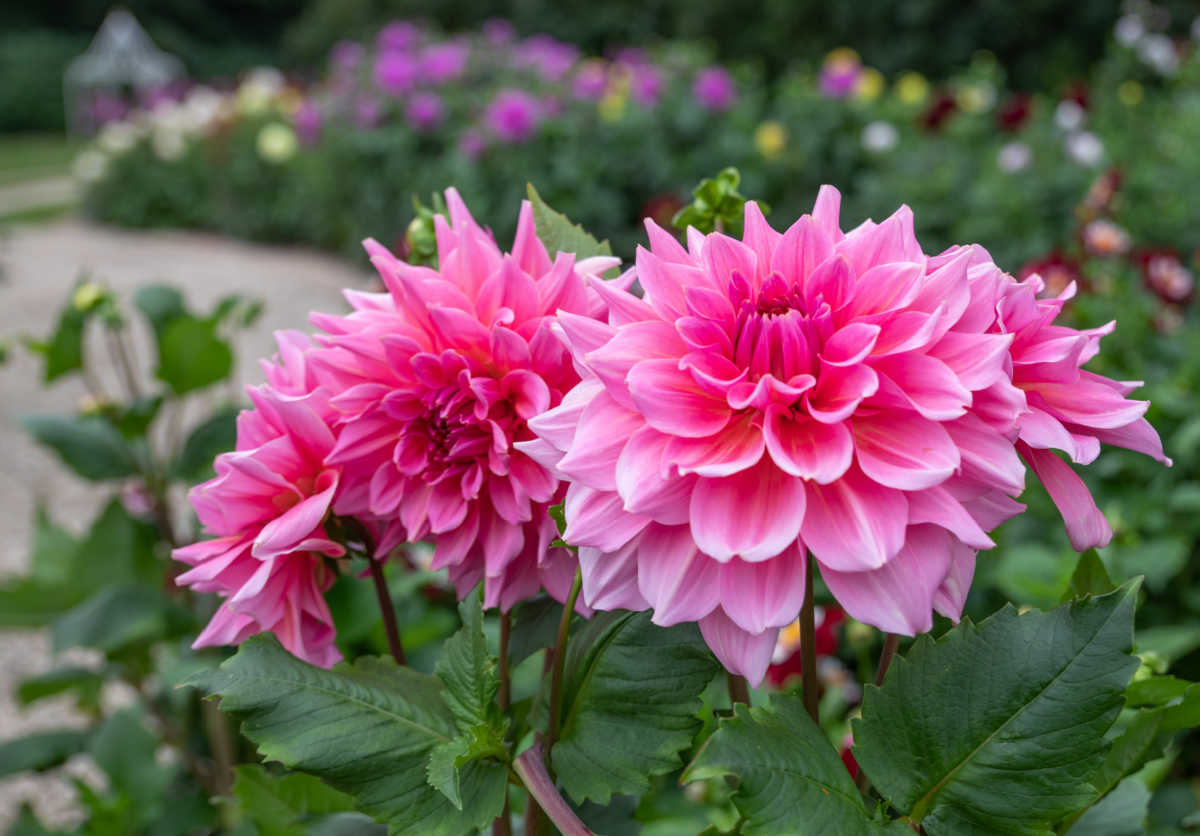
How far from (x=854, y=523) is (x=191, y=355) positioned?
1.16m

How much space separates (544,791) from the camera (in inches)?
21.3

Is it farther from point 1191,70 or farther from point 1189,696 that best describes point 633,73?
point 1189,696

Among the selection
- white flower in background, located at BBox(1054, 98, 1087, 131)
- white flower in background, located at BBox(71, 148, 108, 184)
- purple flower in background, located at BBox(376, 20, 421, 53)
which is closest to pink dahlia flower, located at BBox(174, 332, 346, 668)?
white flower in background, located at BBox(1054, 98, 1087, 131)

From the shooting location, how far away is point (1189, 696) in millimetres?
586

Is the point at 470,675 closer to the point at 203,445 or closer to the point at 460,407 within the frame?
the point at 460,407

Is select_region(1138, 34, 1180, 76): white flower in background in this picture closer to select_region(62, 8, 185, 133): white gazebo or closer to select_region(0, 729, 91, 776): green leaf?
select_region(0, 729, 91, 776): green leaf

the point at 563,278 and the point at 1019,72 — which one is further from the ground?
the point at 563,278

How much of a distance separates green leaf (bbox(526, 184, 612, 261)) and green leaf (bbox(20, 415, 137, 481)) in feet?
3.51

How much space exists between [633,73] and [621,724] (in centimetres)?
614

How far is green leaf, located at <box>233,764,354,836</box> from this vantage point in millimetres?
750

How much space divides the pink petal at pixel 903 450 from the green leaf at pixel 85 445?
4.32ft

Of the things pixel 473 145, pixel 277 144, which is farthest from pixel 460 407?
pixel 277 144

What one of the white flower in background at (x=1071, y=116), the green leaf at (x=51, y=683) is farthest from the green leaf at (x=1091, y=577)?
the white flower in background at (x=1071, y=116)

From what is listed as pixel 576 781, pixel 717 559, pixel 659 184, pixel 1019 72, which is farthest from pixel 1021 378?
pixel 1019 72
